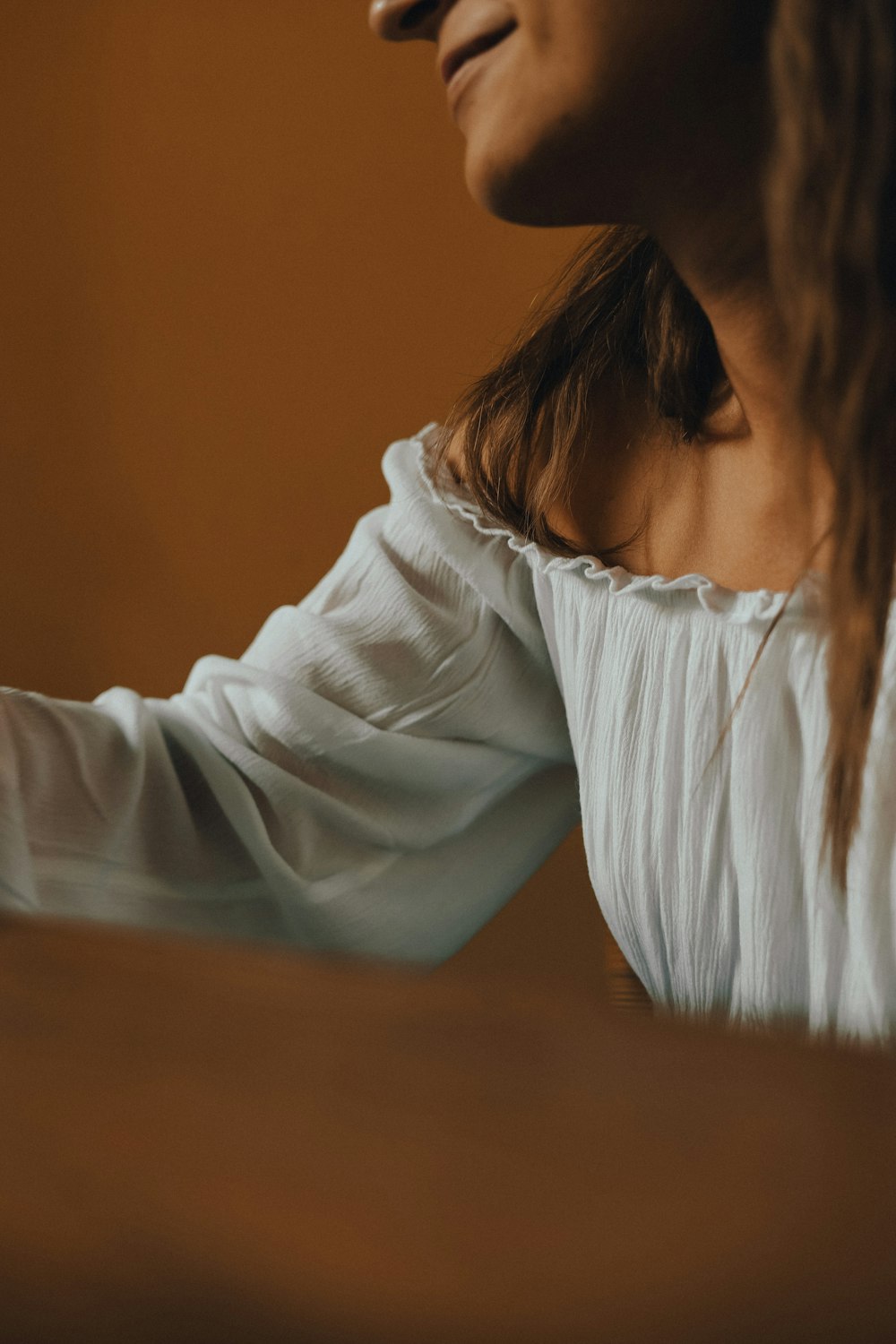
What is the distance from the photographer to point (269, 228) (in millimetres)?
1120

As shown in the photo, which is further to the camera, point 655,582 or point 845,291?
point 655,582

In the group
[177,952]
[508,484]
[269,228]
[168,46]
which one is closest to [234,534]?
[269,228]

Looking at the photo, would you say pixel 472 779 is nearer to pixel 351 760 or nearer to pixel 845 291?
pixel 351 760

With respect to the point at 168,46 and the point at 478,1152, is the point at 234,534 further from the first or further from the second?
the point at 478,1152

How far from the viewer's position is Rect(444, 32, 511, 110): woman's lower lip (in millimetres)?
354

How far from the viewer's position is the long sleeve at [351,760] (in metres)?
0.46

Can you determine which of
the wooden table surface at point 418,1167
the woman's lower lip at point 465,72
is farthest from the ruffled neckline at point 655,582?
the wooden table surface at point 418,1167

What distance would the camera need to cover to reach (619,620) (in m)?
0.46

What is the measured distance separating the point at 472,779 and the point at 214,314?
746mm

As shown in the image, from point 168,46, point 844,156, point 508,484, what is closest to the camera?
point 844,156

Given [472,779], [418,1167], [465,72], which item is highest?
[465,72]

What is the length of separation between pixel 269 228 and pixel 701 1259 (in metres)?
1.14

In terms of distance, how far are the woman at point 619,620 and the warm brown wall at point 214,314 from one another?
550mm

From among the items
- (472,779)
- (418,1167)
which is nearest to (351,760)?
(472,779)
